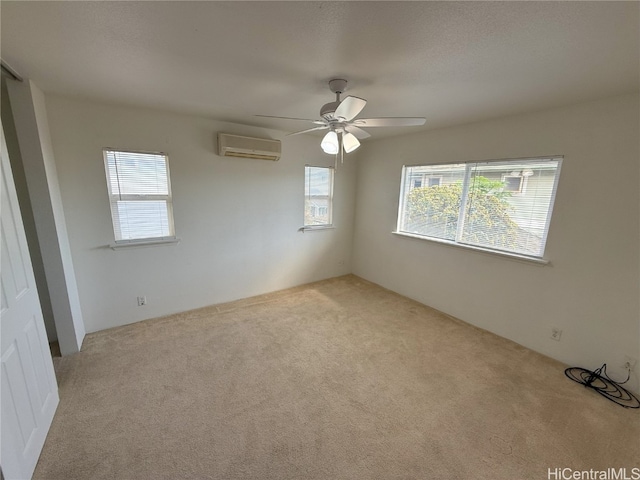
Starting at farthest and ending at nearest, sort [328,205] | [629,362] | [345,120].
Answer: [328,205], [629,362], [345,120]

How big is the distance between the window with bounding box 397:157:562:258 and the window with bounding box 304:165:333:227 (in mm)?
1125

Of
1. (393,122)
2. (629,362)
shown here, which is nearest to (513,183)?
(393,122)

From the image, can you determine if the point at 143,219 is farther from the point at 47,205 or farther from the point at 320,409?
the point at 320,409

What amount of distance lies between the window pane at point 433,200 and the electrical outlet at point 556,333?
1272mm

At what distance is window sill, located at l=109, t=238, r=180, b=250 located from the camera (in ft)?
8.80

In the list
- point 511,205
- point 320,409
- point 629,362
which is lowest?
point 320,409

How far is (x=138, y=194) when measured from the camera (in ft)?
8.96

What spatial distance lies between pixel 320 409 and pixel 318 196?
2.88 m

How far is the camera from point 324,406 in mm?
1890

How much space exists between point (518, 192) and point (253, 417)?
3.05m

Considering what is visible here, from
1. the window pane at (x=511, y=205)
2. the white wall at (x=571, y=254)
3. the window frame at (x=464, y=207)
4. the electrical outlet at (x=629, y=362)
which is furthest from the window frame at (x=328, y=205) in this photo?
the electrical outlet at (x=629, y=362)

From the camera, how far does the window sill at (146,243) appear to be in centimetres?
268

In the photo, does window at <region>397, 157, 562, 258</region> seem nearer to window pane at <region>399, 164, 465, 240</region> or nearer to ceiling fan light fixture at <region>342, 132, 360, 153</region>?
window pane at <region>399, 164, 465, 240</region>

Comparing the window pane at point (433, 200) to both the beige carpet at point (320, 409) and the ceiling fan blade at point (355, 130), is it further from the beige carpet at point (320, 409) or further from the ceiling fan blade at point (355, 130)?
the ceiling fan blade at point (355, 130)
